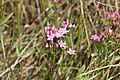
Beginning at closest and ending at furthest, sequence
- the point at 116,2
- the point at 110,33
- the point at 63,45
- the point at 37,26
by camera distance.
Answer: the point at 63,45, the point at 110,33, the point at 116,2, the point at 37,26

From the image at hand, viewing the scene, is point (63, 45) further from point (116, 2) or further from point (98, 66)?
point (116, 2)

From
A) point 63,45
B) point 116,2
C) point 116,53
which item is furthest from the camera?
point 116,2

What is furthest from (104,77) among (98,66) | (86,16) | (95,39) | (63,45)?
(86,16)

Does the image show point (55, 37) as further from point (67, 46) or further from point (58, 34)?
point (67, 46)

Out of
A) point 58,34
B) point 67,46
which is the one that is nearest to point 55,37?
point 58,34

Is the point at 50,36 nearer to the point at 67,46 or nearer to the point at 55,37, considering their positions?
the point at 55,37

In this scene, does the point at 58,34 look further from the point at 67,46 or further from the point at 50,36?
the point at 67,46

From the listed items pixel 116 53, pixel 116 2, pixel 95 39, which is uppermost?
pixel 116 2

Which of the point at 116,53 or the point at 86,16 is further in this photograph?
the point at 86,16

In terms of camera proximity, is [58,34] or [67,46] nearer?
[58,34]

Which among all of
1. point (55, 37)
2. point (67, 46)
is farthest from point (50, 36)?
point (67, 46)

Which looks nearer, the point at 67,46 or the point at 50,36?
the point at 50,36
